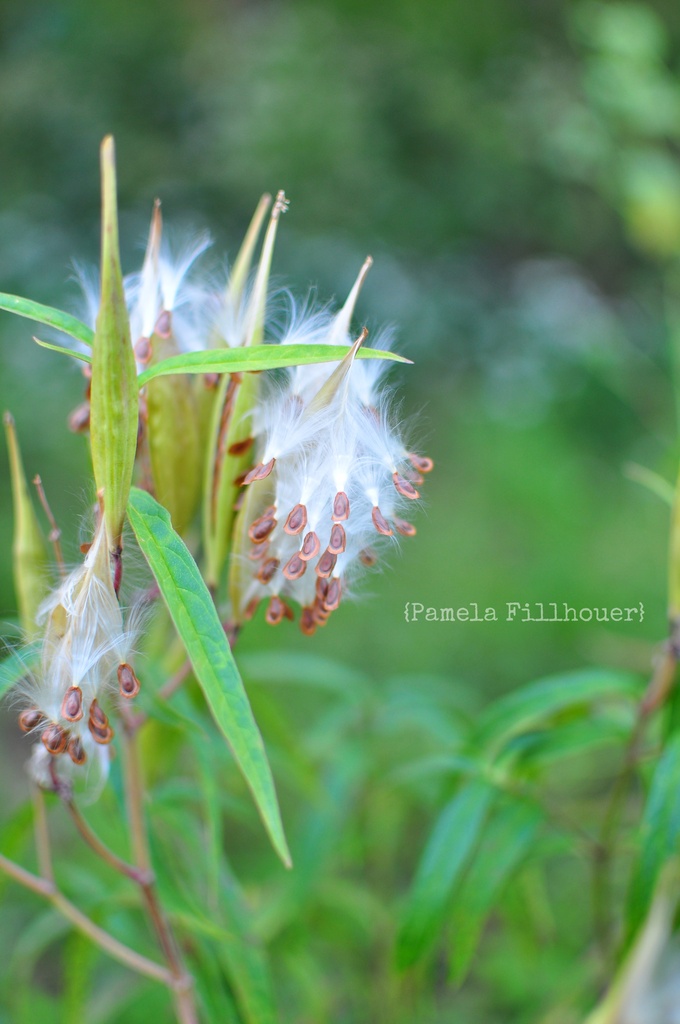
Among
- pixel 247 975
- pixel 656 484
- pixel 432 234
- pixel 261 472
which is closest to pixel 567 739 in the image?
pixel 656 484

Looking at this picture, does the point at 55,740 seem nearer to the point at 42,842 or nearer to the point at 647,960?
the point at 42,842

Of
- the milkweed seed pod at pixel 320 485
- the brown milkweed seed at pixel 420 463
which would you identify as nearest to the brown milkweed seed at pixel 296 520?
the milkweed seed pod at pixel 320 485

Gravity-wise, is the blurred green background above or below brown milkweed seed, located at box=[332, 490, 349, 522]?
above

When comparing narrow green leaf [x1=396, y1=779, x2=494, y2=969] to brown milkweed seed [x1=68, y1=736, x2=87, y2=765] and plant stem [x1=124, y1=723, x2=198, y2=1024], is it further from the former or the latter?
brown milkweed seed [x1=68, y1=736, x2=87, y2=765]

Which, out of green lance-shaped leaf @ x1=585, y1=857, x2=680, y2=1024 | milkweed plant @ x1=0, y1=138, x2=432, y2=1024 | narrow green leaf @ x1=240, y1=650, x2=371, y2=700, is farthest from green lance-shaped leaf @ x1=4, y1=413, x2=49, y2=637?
green lance-shaped leaf @ x1=585, y1=857, x2=680, y2=1024

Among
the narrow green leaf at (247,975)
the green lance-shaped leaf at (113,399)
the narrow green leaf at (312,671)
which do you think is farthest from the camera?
the narrow green leaf at (312,671)

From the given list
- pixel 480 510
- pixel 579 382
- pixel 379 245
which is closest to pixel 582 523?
pixel 480 510

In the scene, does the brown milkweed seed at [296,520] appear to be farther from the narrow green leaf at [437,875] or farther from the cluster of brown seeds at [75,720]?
the narrow green leaf at [437,875]
